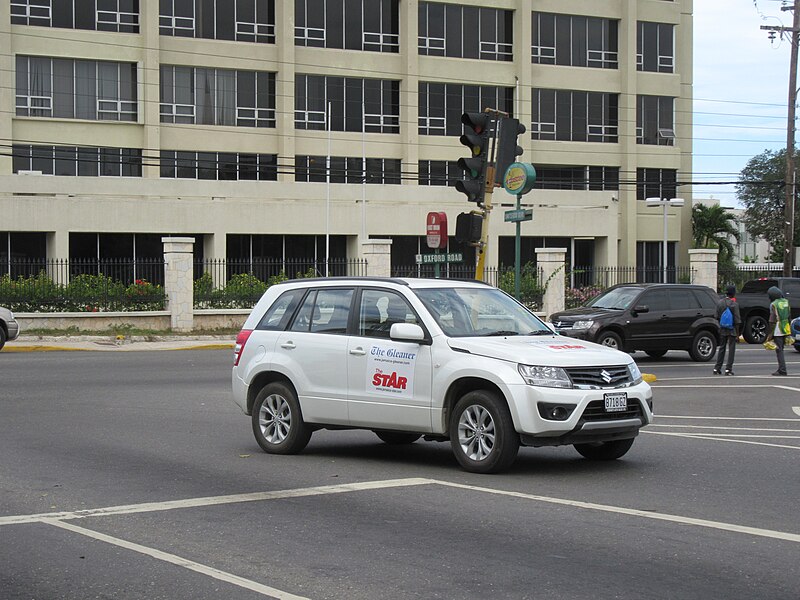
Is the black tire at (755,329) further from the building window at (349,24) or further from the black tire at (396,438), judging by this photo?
the building window at (349,24)

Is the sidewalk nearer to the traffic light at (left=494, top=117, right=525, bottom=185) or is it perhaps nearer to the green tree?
the traffic light at (left=494, top=117, right=525, bottom=185)

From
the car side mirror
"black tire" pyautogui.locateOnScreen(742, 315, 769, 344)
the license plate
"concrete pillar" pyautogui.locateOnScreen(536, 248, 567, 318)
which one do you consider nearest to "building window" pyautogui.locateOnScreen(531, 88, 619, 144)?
"concrete pillar" pyautogui.locateOnScreen(536, 248, 567, 318)

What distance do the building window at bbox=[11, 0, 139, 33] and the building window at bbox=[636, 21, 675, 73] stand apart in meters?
24.8

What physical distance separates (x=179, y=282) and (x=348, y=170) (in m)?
17.8

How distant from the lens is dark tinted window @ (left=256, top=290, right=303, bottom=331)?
39.2 feet

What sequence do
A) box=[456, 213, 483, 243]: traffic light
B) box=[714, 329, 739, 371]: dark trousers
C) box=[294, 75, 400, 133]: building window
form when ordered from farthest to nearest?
box=[294, 75, 400, 133]: building window, box=[714, 329, 739, 371]: dark trousers, box=[456, 213, 483, 243]: traffic light

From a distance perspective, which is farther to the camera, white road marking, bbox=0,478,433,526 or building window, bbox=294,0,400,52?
building window, bbox=294,0,400,52

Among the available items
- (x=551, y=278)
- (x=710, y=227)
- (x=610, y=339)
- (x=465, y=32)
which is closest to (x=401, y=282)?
(x=610, y=339)

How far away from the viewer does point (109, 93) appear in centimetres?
4559

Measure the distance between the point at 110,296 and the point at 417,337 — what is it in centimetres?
2373

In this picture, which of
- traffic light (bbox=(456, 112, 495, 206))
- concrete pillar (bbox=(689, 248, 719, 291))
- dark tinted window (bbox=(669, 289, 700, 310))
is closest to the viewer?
traffic light (bbox=(456, 112, 495, 206))

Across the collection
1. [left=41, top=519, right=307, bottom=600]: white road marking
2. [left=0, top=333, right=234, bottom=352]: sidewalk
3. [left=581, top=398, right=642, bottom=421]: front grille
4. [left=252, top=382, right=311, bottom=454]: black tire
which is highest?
[left=581, top=398, right=642, bottom=421]: front grille

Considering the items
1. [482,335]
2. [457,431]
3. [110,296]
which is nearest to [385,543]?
[457,431]

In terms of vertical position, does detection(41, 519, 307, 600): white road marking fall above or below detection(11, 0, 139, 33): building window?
below
